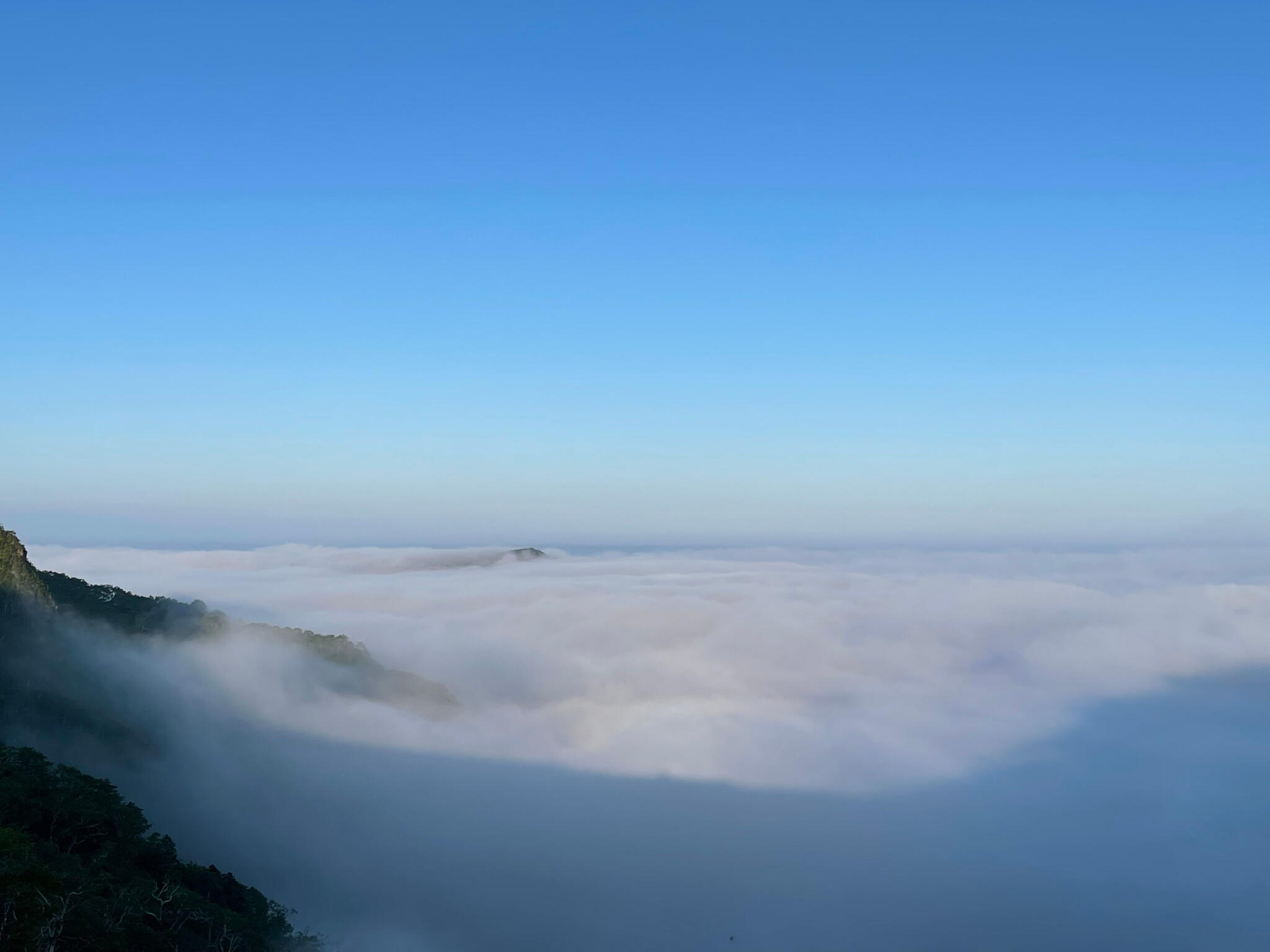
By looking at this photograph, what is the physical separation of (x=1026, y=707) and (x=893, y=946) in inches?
4450

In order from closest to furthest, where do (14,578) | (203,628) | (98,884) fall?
1. (98,884)
2. (14,578)
3. (203,628)

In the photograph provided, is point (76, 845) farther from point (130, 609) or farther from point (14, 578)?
point (130, 609)

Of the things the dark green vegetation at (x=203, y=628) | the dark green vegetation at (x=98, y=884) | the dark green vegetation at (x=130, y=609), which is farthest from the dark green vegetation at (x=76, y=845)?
the dark green vegetation at (x=130, y=609)

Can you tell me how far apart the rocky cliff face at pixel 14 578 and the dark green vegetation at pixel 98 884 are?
3664 cm

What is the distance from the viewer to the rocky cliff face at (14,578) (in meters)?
68.3

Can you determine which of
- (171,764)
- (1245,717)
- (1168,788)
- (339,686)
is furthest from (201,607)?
(1245,717)

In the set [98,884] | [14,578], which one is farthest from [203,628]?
[98,884]

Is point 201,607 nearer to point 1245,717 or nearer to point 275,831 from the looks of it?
point 275,831

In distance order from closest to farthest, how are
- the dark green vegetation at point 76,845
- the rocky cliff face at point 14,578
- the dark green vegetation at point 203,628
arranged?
the dark green vegetation at point 76,845 < the rocky cliff face at point 14,578 < the dark green vegetation at point 203,628

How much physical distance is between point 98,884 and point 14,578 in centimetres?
5362

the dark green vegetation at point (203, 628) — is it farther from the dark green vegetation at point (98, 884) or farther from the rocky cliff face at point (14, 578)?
the dark green vegetation at point (98, 884)

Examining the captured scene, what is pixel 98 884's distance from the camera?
28.1 m

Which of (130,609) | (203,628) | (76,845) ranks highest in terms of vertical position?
(130,609)

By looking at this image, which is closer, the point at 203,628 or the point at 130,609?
the point at 130,609
